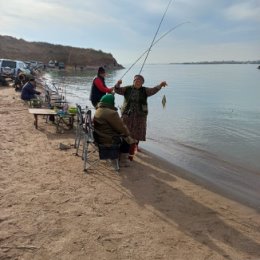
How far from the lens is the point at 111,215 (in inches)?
200

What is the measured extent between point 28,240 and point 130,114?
13.4 ft

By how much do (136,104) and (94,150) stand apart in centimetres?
146

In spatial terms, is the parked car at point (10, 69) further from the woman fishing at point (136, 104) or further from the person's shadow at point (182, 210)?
the person's shadow at point (182, 210)

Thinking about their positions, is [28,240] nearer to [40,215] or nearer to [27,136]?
[40,215]

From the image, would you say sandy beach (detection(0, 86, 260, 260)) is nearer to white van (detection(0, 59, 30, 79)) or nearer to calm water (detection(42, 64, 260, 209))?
calm water (detection(42, 64, 260, 209))

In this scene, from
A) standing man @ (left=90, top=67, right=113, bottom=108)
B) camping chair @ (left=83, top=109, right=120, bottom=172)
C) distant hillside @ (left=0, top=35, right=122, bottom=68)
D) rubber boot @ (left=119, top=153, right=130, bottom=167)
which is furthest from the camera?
distant hillside @ (left=0, top=35, right=122, bottom=68)

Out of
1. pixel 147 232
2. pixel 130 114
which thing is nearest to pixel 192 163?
pixel 130 114

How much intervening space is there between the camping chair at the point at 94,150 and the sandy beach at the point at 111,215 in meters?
0.22

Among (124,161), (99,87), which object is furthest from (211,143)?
(99,87)

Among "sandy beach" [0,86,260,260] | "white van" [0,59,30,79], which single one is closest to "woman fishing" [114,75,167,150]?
"sandy beach" [0,86,260,260]

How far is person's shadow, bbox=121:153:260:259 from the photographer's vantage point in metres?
4.59

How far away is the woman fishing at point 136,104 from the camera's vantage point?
7.72m

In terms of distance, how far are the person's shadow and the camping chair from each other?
1.52ft

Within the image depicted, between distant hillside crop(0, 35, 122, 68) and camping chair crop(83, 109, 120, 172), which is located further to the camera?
distant hillside crop(0, 35, 122, 68)
